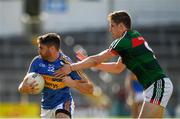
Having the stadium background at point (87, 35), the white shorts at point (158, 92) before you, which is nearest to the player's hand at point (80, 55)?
the white shorts at point (158, 92)

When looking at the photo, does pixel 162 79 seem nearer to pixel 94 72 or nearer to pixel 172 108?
pixel 172 108

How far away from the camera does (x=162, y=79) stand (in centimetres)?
1066

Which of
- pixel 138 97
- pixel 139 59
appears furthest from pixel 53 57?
pixel 138 97

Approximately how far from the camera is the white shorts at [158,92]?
1062cm

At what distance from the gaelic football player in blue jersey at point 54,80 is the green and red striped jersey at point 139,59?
73 cm

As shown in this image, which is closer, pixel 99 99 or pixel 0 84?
pixel 99 99

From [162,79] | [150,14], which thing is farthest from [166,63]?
[162,79]

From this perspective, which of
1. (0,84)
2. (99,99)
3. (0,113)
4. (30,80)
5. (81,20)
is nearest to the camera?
(30,80)

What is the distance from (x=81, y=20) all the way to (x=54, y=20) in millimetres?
1289

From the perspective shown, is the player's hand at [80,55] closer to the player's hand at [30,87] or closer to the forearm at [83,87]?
the forearm at [83,87]

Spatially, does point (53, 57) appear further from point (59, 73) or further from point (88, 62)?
point (88, 62)

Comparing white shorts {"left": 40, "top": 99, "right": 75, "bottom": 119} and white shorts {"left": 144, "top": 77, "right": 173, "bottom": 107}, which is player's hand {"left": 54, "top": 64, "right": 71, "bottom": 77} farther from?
white shorts {"left": 144, "top": 77, "right": 173, "bottom": 107}

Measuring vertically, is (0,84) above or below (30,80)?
below

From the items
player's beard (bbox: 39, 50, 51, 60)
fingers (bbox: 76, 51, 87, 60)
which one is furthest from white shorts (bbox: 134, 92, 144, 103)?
player's beard (bbox: 39, 50, 51, 60)
